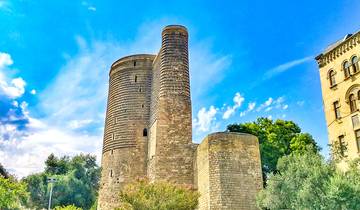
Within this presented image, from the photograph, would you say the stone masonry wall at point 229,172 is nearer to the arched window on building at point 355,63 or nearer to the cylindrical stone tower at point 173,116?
the cylindrical stone tower at point 173,116

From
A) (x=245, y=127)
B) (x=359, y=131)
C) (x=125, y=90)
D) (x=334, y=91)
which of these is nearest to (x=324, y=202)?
(x=359, y=131)

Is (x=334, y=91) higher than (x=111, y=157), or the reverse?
(x=334, y=91)

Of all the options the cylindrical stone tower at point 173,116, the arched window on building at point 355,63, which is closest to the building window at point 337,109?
the arched window on building at point 355,63

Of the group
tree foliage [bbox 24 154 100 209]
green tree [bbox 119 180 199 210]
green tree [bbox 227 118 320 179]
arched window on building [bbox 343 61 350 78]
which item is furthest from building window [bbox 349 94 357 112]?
tree foliage [bbox 24 154 100 209]

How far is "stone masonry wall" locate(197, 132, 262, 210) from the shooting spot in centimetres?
1894

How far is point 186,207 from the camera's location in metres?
18.5

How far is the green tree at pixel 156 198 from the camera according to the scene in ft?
57.9

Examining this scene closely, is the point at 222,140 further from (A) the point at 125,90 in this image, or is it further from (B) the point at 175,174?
(A) the point at 125,90

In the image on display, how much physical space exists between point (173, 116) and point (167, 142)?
1.74m

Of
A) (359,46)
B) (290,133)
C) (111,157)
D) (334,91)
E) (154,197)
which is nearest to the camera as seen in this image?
(154,197)

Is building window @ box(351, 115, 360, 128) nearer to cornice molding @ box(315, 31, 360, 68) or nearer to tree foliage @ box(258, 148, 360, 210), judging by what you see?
cornice molding @ box(315, 31, 360, 68)

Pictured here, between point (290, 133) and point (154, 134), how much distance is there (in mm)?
12252

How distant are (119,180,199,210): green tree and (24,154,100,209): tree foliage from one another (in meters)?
16.8

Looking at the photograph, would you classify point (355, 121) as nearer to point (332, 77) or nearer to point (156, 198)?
point (332, 77)
